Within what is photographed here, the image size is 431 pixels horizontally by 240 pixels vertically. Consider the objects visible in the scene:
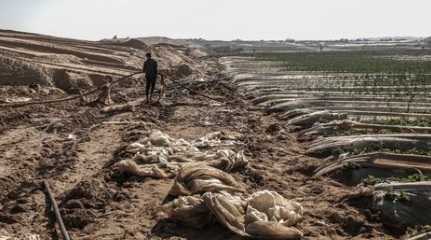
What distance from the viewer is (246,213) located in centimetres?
542

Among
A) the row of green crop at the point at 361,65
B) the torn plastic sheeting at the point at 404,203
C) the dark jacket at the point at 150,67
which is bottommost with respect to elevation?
the row of green crop at the point at 361,65

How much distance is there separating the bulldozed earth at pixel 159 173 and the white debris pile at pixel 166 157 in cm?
2

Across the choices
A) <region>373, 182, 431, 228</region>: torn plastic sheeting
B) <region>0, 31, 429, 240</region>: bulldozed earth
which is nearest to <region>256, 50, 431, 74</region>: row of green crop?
<region>0, 31, 429, 240</region>: bulldozed earth

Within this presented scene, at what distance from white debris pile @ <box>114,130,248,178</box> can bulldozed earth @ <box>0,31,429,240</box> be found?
0.02 meters

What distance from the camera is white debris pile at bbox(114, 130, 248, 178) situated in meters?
7.30

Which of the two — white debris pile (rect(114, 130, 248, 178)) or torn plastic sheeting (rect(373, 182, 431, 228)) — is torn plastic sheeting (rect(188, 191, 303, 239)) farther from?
white debris pile (rect(114, 130, 248, 178))

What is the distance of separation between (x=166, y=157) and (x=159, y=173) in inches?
23.4

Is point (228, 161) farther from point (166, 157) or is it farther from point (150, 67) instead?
point (150, 67)

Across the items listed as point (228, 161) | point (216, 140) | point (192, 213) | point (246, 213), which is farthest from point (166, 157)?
point (246, 213)

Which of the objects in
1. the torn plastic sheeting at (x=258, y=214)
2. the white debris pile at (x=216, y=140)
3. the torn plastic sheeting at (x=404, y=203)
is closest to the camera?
the torn plastic sheeting at (x=258, y=214)

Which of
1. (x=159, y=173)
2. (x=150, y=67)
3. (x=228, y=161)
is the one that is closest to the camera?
(x=159, y=173)

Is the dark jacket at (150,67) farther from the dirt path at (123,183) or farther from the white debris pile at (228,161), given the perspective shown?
the white debris pile at (228,161)

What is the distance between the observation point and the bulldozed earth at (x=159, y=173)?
555cm

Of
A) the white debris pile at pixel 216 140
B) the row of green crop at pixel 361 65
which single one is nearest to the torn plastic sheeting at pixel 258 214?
the white debris pile at pixel 216 140
